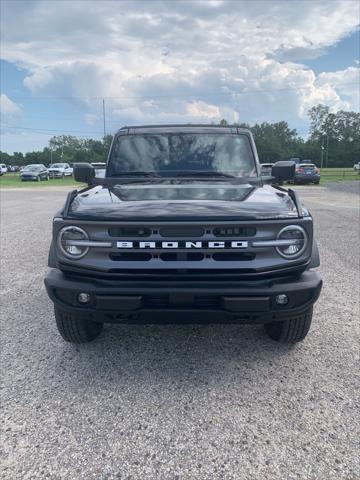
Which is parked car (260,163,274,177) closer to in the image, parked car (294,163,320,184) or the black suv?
the black suv

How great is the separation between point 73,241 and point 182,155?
187 centimetres

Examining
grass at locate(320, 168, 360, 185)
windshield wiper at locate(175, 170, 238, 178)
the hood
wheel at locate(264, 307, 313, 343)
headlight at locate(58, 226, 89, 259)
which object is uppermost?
windshield wiper at locate(175, 170, 238, 178)

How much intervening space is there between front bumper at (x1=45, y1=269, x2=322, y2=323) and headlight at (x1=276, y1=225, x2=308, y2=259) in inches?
6.7

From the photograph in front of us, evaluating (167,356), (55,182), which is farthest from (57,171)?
(167,356)

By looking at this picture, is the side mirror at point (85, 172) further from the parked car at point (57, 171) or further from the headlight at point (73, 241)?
the parked car at point (57, 171)

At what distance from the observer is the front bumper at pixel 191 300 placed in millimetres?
2695

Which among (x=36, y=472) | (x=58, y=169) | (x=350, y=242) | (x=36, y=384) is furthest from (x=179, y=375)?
(x=58, y=169)

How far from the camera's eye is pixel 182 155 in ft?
14.3

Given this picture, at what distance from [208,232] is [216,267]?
23 cm

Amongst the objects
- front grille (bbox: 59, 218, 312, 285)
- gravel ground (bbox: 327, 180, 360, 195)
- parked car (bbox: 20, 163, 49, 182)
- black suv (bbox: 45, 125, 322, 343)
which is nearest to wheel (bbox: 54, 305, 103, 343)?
black suv (bbox: 45, 125, 322, 343)

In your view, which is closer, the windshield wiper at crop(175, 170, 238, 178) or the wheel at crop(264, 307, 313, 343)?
the wheel at crop(264, 307, 313, 343)

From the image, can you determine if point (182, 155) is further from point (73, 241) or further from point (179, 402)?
point (179, 402)

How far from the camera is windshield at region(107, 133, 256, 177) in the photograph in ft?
13.9

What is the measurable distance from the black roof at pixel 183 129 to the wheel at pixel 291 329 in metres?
2.21
